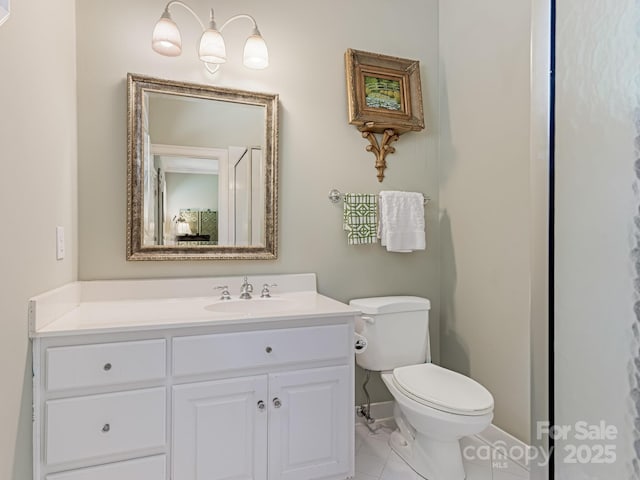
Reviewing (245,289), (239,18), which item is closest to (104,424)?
(245,289)

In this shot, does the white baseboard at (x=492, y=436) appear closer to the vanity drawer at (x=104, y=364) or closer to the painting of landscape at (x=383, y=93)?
the vanity drawer at (x=104, y=364)

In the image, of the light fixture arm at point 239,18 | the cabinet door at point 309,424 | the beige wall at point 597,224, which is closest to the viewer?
the beige wall at point 597,224

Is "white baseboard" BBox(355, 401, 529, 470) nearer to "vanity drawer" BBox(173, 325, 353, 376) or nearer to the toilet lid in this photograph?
the toilet lid

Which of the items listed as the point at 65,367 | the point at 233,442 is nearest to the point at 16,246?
the point at 65,367

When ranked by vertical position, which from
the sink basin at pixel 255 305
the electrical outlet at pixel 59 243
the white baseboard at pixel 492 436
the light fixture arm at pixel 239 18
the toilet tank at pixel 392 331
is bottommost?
the white baseboard at pixel 492 436

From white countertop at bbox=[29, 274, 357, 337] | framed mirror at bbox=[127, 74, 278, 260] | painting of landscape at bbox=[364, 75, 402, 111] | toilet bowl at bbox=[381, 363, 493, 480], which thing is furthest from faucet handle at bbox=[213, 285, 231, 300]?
painting of landscape at bbox=[364, 75, 402, 111]

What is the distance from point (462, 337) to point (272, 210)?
134 centimetres

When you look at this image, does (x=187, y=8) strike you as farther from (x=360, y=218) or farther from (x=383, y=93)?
(x=360, y=218)

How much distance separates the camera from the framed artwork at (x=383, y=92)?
214cm

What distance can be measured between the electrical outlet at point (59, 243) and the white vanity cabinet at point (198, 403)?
1.24 ft

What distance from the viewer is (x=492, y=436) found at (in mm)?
1960

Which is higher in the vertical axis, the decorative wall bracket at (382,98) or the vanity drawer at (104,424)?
the decorative wall bracket at (382,98)

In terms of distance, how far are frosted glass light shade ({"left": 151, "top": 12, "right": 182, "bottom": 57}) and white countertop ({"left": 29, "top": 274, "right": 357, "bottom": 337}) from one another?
42.6 inches

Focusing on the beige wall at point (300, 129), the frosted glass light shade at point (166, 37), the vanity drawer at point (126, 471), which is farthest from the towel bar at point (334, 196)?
the vanity drawer at point (126, 471)
